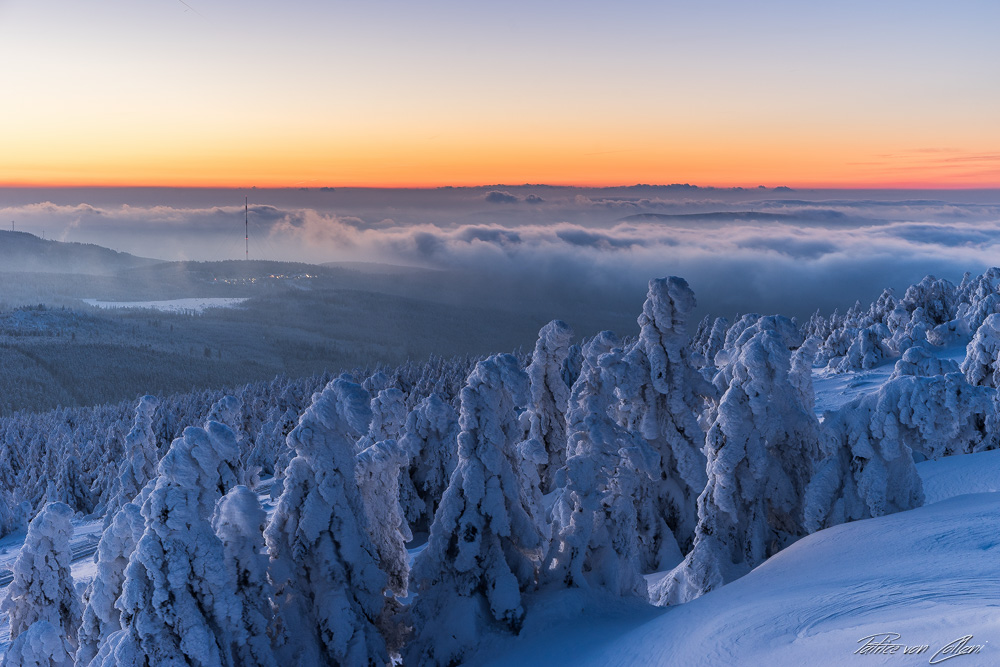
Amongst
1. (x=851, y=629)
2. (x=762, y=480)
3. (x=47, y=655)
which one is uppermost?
(x=851, y=629)

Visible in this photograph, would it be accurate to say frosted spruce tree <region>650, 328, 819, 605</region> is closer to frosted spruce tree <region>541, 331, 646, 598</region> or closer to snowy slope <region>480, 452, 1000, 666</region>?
frosted spruce tree <region>541, 331, 646, 598</region>

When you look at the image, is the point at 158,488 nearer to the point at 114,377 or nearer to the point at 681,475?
the point at 681,475

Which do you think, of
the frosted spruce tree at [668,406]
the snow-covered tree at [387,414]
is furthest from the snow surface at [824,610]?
the snow-covered tree at [387,414]

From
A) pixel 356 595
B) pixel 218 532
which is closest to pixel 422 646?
pixel 356 595

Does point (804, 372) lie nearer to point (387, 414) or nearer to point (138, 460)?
point (387, 414)

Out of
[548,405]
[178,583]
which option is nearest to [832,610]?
[178,583]
